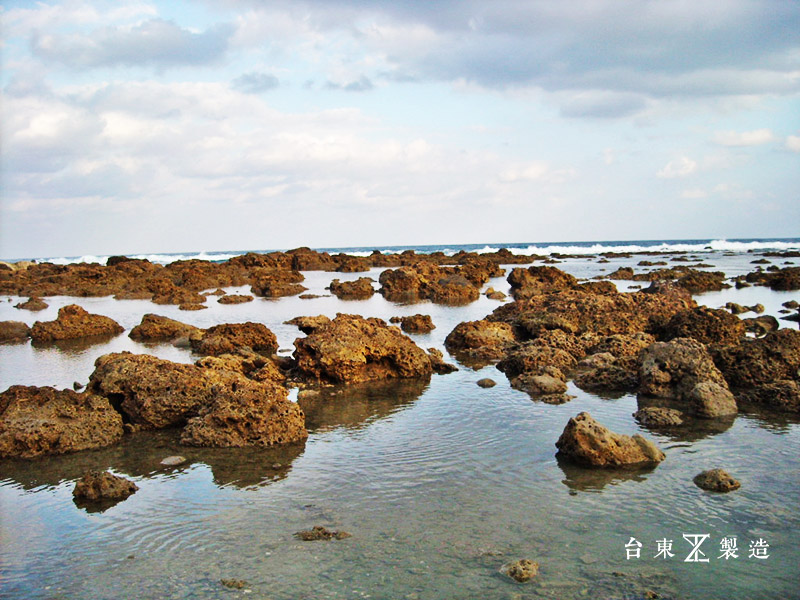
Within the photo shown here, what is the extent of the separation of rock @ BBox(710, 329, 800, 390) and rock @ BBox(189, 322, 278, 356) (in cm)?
1084

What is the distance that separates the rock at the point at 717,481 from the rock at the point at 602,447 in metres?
0.73

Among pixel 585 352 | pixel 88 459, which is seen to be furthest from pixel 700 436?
pixel 88 459

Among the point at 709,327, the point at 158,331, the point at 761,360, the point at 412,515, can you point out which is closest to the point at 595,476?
the point at 412,515

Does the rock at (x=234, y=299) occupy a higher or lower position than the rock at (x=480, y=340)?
higher

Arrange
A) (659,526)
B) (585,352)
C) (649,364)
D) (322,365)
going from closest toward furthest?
(659,526) → (649,364) → (322,365) → (585,352)

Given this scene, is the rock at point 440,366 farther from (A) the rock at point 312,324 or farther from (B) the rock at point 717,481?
(B) the rock at point 717,481

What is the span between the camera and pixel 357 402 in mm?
11430

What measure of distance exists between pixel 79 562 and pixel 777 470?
789 cm

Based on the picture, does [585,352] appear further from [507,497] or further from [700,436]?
[507,497]

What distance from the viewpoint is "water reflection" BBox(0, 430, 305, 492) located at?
303 inches

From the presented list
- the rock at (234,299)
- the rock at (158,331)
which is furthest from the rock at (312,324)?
the rock at (234,299)

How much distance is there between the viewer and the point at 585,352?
14797mm

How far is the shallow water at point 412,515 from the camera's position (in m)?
5.21

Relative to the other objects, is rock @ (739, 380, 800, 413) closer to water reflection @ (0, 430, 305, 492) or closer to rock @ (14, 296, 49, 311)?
water reflection @ (0, 430, 305, 492)
